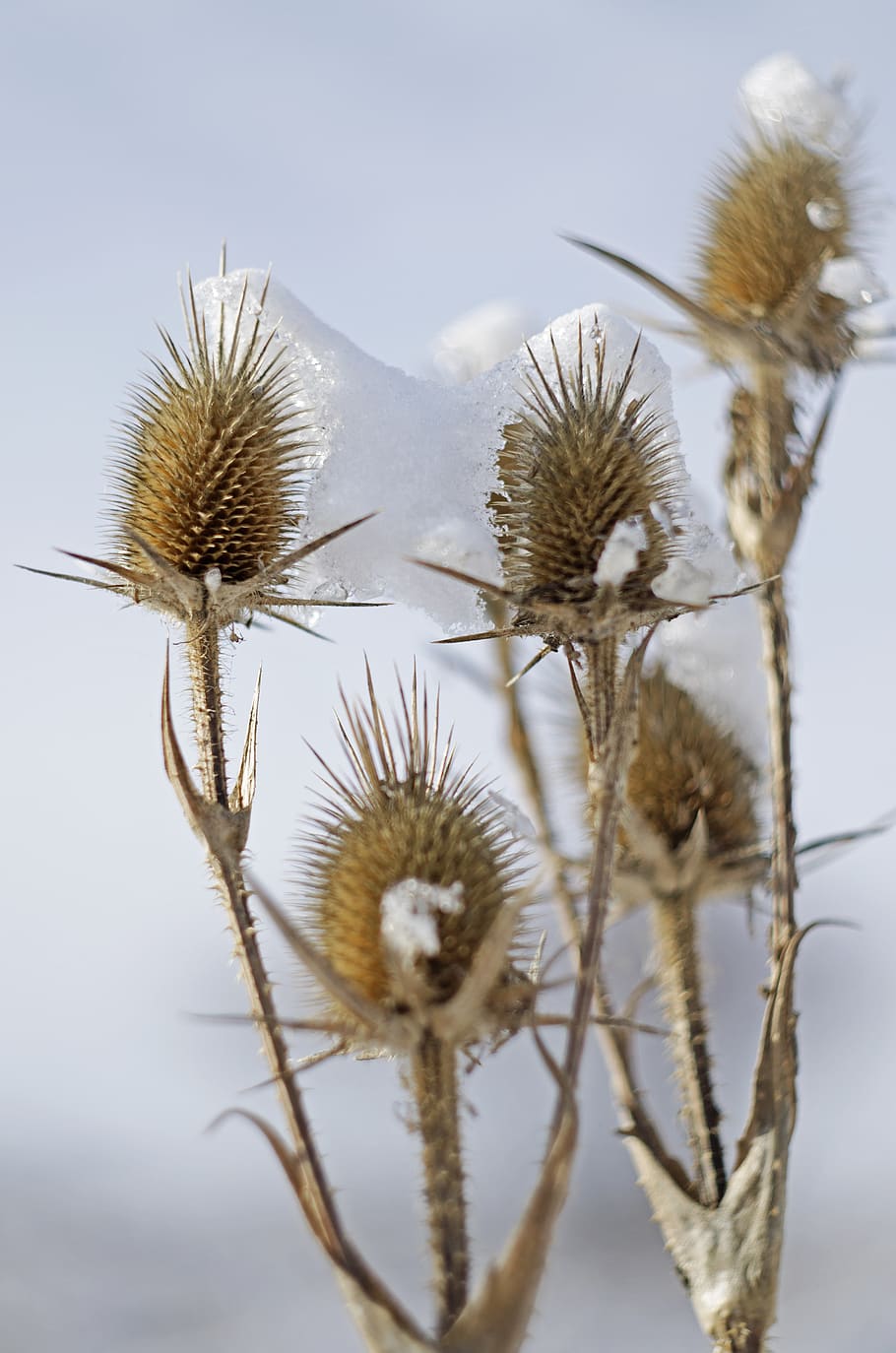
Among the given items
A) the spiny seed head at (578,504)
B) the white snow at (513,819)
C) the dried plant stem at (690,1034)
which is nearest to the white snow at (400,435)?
the spiny seed head at (578,504)

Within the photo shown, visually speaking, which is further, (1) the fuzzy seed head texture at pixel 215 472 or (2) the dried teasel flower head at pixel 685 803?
(2) the dried teasel flower head at pixel 685 803

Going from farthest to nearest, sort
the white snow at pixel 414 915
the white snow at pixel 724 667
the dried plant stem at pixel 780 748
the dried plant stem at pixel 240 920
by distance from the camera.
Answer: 1. the white snow at pixel 724 667
2. the dried plant stem at pixel 780 748
3. the dried plant stem at pixel 240 920
4. the white snow at pixel 414 915

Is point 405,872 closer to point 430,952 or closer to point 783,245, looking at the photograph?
point 430,952

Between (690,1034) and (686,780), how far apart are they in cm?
56

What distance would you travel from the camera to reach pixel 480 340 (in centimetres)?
250

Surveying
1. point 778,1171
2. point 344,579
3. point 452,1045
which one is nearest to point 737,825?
point 778,1171

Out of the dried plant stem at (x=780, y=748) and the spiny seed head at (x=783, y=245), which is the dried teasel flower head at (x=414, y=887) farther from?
the spiny seed head at (x=783, y=245)

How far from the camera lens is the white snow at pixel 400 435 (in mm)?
1962

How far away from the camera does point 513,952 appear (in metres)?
1.66

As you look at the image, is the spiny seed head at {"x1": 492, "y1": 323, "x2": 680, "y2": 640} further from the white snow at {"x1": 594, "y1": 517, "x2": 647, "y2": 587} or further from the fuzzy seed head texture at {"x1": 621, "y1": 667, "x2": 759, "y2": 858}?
the fuzzy seed head texture at {"x1": 621, "y1": 667, "x2": 759, "y2": 858}

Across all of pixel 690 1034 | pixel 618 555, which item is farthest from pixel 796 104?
pixel 690 1034

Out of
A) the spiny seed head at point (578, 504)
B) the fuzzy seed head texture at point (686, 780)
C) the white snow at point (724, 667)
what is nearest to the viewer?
the spiny seed head at point (578, 504)

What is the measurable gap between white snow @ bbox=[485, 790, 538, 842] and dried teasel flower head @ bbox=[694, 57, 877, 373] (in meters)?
1.27

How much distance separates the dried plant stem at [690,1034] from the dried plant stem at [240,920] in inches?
39.3
